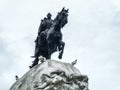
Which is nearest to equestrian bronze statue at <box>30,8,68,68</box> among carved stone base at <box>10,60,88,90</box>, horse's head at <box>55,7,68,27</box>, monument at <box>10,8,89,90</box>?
horse's head at <box>55,7,68,27</box>

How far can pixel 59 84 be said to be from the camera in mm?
13781

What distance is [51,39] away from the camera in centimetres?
1816

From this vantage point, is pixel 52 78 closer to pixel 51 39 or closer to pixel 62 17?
pixel 51 39

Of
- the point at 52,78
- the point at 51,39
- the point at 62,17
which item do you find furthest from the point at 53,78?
the point at 62,17

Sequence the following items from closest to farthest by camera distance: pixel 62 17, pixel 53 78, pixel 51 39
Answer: pixel 53 78, pixel 51 39, pixel 62 17

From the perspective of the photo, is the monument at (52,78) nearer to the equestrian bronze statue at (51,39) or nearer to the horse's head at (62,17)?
the equestrian bronze statue at (51,39)

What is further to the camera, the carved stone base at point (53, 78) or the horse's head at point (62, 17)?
the horse's head at point (62, 17)

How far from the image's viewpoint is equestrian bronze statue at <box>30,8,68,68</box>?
58.6ft

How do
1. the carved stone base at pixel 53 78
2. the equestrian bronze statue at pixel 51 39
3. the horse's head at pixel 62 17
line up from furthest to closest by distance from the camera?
the horse's head at pixel 62 17
the equestrian bronze statue at pixel 51 39
the carved stone base at pixel 53 78

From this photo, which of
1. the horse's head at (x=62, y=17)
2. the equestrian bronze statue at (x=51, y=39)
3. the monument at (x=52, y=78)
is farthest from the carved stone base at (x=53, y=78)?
the horse's head at (x=62, y=17)

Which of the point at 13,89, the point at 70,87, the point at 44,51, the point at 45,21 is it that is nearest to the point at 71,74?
the point at 70,87

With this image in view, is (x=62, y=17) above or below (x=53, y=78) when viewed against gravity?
above

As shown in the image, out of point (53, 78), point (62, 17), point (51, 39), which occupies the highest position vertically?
point (62, 17)

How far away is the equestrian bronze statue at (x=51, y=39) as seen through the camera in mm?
17859
